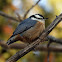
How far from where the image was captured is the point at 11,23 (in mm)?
2750

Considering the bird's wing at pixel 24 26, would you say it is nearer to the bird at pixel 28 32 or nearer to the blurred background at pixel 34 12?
the bird at pixel 28 32

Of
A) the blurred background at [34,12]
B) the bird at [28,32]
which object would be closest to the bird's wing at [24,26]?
the bird at [28,32]

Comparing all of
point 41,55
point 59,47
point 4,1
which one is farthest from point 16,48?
point 4,1

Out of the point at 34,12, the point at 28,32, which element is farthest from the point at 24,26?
the point at 34,12

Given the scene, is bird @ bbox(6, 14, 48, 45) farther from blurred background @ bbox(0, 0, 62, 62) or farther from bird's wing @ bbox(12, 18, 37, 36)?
blurred background @ bbox(0, 0, 62, 62)

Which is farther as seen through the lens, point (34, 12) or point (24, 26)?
point (34, 12)

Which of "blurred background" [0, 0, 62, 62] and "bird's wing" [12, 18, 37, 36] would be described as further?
"blurred background" [0, 0, 62, 62]

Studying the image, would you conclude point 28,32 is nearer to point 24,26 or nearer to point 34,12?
point 24,26

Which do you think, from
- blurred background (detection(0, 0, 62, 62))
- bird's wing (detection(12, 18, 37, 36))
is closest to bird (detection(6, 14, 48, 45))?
bird's wing (detection(12, 18, 37, 36))

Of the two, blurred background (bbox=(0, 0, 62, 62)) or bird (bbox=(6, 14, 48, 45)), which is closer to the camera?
bird (bbox=(6, 14, 48, 45))

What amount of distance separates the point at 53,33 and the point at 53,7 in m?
0.37

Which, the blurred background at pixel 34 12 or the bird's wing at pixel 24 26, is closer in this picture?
the bird's wing at pixel 24 26

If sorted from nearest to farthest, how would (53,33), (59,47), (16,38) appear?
(16,38), (59,47), (53,33)

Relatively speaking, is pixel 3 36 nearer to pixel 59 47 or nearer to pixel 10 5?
pixel 10 5
